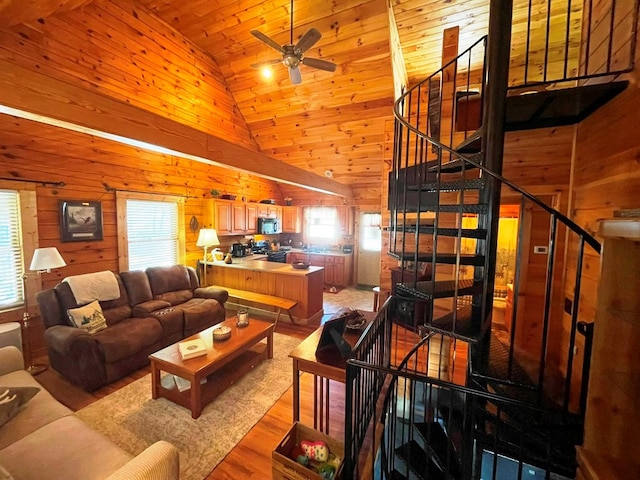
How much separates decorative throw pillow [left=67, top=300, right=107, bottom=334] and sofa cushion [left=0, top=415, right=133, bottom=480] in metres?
1.49

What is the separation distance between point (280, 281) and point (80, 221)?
2.82 meters

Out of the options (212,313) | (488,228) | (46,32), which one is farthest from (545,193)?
(46,32)

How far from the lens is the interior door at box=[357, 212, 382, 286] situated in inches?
270

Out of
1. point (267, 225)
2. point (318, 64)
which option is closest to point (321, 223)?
point (267, 225)

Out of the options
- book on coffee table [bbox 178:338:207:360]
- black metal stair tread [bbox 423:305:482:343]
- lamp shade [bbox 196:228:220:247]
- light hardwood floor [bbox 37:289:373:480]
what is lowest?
light hardwood floor [bbox 37:289:373:480]

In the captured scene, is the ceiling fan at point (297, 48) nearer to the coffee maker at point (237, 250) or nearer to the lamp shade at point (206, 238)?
the lamp shade at point (206, 238)

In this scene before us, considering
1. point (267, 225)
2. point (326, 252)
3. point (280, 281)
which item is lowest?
point (280, 281)

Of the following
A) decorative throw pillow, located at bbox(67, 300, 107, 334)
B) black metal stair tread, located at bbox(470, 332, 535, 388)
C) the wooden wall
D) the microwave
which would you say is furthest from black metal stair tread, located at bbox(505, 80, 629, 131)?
the microwave

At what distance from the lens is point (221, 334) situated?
2.76 m

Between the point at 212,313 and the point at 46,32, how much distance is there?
3.81 metres

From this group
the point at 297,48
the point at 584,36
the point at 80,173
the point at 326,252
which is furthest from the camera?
the point at 326,252

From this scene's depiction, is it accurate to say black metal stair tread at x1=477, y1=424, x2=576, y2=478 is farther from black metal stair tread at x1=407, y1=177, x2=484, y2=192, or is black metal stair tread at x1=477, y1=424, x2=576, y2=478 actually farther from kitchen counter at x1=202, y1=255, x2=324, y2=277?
kitchen counter at x1=202, y1=255, x2=324, y2=277

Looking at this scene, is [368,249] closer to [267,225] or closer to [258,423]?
[267,225]

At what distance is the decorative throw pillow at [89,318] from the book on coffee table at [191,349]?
110cm
